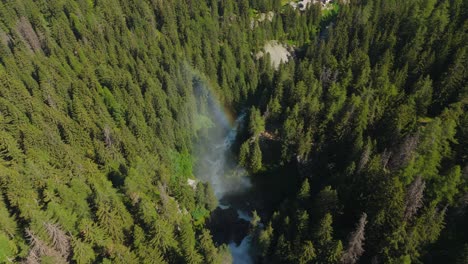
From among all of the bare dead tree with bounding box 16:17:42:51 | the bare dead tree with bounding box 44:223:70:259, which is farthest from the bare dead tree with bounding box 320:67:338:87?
the bare dead tree with bounding box 16:17:42:51

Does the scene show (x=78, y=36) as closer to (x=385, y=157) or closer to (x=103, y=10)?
(x=103, y=10)

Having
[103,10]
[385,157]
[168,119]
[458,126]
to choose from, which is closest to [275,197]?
[385,157]

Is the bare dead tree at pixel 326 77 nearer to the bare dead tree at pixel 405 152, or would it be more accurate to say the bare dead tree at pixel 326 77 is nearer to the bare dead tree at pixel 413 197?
the bare dead tree at pixel 405 152

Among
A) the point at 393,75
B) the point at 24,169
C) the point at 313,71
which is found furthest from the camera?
the point at 313,71

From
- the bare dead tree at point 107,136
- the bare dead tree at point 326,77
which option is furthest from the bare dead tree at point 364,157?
the bare dead tree at point 107,136

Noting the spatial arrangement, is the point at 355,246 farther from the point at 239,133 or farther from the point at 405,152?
the point at 239,133

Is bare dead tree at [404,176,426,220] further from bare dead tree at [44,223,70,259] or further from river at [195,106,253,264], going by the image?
bare dead tree at [44,223,70,259]

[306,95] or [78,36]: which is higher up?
[78,36]
